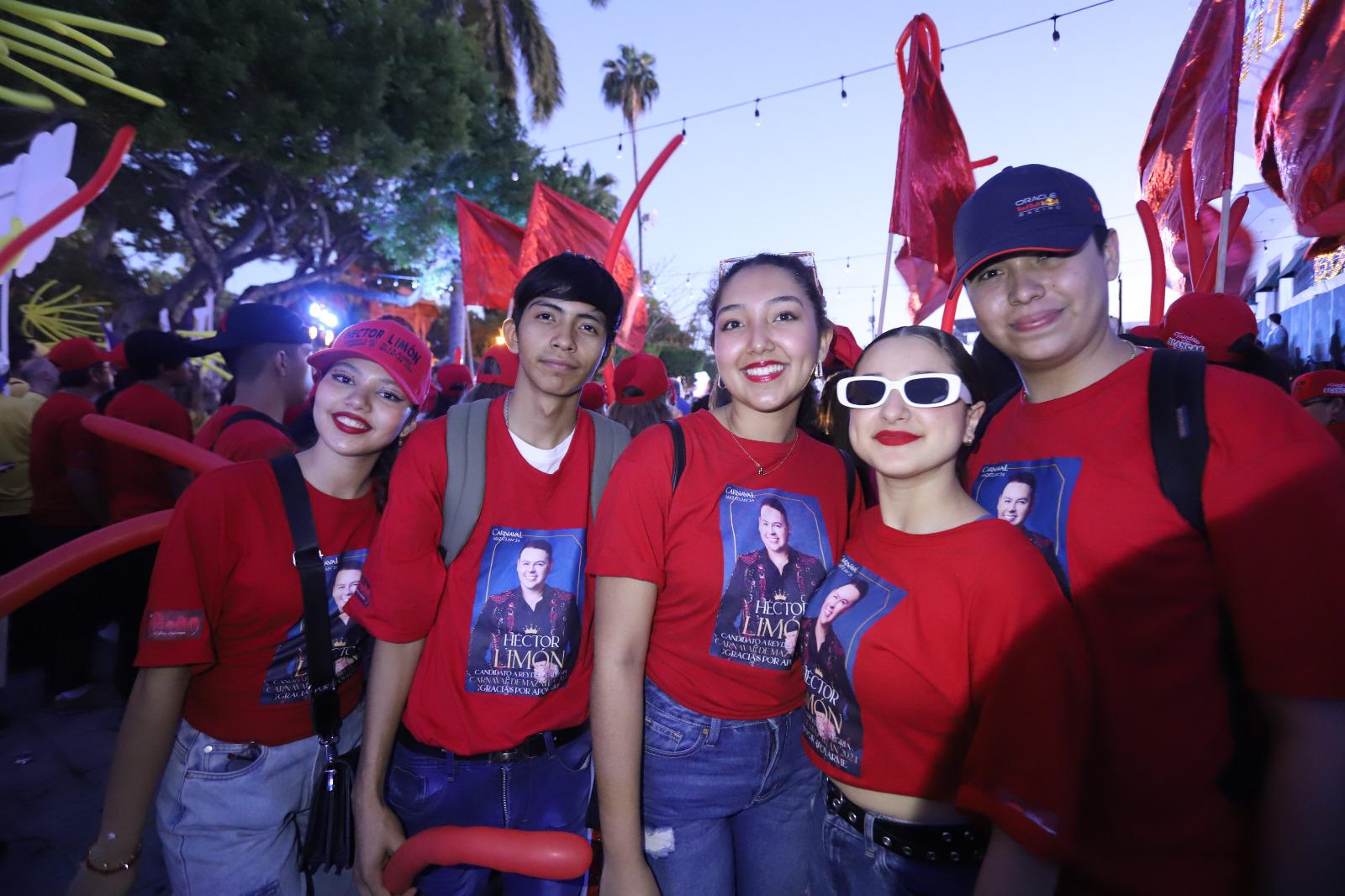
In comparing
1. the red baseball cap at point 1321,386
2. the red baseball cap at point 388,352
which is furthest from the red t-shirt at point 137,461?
the red baseball cap at point 1321,386

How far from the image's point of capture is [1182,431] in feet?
4.81

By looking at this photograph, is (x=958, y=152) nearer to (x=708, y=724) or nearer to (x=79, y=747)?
(x=708, y=724)

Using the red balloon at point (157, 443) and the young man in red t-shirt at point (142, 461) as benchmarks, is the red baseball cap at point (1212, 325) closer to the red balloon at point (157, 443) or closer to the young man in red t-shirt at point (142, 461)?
the red balloon at point (157, 443)

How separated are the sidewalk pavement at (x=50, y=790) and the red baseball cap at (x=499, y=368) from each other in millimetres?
3453

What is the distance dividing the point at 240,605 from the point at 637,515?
1.24m

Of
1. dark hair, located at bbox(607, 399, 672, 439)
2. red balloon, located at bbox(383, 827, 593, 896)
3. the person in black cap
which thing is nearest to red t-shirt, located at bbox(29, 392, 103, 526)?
the person in black cap

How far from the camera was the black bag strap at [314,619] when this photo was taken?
2.05 meters

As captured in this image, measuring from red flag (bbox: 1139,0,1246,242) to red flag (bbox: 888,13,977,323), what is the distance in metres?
1.24

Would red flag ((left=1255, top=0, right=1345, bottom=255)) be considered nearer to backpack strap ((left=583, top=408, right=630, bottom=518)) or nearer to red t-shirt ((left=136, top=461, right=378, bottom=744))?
backpack strap ((left=583, top=408, right=630, bottom=518))

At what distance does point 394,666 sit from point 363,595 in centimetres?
23

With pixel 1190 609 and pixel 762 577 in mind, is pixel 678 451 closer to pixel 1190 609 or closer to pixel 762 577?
pixel 762 577

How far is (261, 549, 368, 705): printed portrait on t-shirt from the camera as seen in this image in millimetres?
2070

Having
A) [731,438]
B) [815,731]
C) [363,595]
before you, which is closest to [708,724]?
[815,731]

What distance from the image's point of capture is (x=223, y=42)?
1153cm
